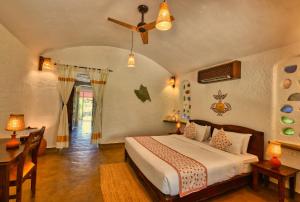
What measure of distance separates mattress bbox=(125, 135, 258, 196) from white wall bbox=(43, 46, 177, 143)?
7.02 ft

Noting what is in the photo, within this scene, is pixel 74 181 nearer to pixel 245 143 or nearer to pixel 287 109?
pixel 245 143

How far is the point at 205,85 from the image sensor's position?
14.0ft

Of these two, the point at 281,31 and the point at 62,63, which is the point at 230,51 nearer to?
the point at 281,31

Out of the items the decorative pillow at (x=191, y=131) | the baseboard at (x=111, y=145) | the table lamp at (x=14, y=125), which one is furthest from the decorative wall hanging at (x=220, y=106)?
the table lamp at (x=14, y=125)

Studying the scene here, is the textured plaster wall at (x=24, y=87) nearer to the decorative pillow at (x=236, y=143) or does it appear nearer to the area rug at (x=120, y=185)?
the area rug at (x=120, y=185)

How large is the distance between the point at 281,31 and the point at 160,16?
2.17 m

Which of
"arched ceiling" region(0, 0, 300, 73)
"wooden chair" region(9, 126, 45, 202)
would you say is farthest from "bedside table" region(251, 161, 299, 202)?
"wooden chair" region(9, 126, 45, 202)

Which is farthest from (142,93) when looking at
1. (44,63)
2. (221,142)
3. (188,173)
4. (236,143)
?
(188,173)

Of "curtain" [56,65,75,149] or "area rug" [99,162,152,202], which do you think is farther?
"curtain" [56,65,75,149]

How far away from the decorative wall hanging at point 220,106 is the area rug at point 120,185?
8.11 feet

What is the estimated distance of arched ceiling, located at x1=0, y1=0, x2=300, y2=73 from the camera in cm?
225

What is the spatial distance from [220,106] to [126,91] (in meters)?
2.89

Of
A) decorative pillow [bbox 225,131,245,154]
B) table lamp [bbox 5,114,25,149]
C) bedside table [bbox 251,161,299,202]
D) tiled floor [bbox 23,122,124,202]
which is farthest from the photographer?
decorative pillow [bbox 225,131,245,154]

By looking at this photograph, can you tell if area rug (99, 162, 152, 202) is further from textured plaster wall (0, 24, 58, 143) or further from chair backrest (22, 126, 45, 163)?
textured plaster wall (0, 24, 58, 143)
